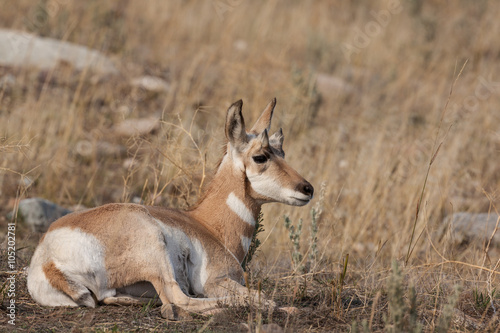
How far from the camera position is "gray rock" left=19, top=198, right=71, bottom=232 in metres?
7.93

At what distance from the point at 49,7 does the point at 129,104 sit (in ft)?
11.8

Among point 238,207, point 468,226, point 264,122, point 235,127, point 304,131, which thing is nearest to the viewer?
point 235,127

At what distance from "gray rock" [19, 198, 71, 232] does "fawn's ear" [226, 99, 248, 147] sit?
348cm

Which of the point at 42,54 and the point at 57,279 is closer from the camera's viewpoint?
the point at 57,279

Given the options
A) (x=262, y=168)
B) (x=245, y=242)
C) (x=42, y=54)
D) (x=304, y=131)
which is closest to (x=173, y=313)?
(x=245, y=242)

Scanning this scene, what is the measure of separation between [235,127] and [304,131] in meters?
5.93

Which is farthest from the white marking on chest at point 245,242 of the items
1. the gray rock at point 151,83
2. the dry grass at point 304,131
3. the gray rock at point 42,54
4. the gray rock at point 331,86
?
the gray rock at point 331,86

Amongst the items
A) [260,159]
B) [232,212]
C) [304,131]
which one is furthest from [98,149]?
[260,159]


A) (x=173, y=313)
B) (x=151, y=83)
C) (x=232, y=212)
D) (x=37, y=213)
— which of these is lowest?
(x=37, y=213)

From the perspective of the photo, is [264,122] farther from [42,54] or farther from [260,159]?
[42,54]

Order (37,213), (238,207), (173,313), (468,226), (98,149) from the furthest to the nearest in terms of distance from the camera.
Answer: (98,149), (468,226), (37,213), (238,207), (173,313)

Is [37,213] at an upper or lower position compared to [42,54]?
lower

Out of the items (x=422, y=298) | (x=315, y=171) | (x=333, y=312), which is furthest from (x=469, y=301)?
(x=315, y=171)

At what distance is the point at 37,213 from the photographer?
26.2ft
